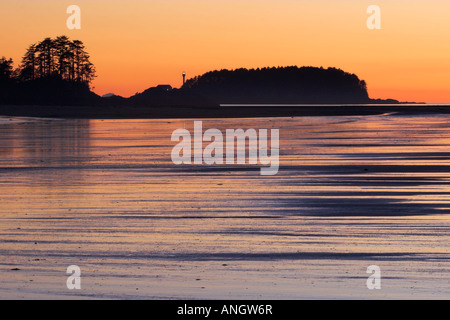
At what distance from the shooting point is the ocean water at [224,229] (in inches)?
355

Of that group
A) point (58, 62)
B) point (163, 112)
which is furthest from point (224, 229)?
point (58, 62)

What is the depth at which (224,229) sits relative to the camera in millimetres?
12461

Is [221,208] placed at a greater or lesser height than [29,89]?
lesser

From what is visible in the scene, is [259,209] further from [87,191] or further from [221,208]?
[87,191]

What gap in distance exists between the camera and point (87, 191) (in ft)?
56.2

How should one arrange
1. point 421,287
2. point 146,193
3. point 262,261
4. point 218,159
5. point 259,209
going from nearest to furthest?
1. point 421,287
2. point 262,261
3. point 259,209
4. point 146,193
5. point 218,159

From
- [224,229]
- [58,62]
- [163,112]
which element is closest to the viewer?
[224,229]

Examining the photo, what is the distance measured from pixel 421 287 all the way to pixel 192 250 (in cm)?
309

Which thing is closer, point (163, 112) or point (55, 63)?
point (163, 112)

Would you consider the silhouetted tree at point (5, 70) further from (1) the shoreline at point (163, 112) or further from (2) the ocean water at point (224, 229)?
(2) the ocean water at point (224, 229)

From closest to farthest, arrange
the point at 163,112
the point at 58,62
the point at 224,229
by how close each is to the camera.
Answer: the point at 224,229 < the point at 163,112 < the point at 58,62

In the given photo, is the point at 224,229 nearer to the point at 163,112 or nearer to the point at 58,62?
the point at 163,112

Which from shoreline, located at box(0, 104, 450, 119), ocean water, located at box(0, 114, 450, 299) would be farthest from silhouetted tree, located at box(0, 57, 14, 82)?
ocean water, located at box(0, 114, 450, 299)
